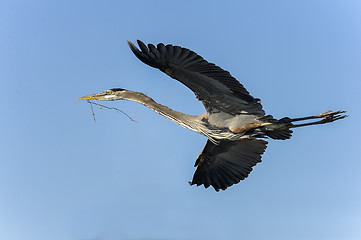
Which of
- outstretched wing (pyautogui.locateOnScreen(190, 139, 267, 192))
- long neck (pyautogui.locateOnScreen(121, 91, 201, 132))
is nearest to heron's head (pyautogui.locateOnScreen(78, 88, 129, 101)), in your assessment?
long neck (pyautogui.locateOnScreen(121, 91, 201, 132))

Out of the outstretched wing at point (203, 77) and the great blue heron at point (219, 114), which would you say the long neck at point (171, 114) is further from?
the outstretched wing at point (203, 77)

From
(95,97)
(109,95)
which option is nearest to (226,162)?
(109,95)

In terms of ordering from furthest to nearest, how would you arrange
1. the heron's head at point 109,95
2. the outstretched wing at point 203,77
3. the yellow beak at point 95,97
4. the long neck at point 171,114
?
the yellow beak at point 95,97
the heron's head at point 109,95
the long neck at point 171,114
the outstretched wing at point 203,77

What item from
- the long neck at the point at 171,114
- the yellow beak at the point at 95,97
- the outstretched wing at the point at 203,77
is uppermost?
the yellow beak at the point at 95,97

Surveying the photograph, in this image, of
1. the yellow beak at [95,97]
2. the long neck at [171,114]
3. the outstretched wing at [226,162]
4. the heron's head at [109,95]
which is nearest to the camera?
the long neck at [171,114]

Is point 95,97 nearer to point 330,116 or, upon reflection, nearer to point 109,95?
point 109,95

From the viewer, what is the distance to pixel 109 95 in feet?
33.0

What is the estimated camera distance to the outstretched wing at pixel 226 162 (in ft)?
35.0

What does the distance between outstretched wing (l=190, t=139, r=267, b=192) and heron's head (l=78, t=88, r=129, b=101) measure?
2.42 metres

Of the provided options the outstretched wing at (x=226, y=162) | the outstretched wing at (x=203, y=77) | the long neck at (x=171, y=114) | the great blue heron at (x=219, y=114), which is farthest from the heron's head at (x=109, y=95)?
Answer: the outstretched wing at (x=226, y=162)

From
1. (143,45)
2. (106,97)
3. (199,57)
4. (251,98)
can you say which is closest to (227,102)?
(251,98)

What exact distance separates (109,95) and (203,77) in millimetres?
2640

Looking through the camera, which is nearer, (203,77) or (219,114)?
(203,77)

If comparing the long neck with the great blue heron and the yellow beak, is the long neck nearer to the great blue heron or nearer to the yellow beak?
the great blue heron
